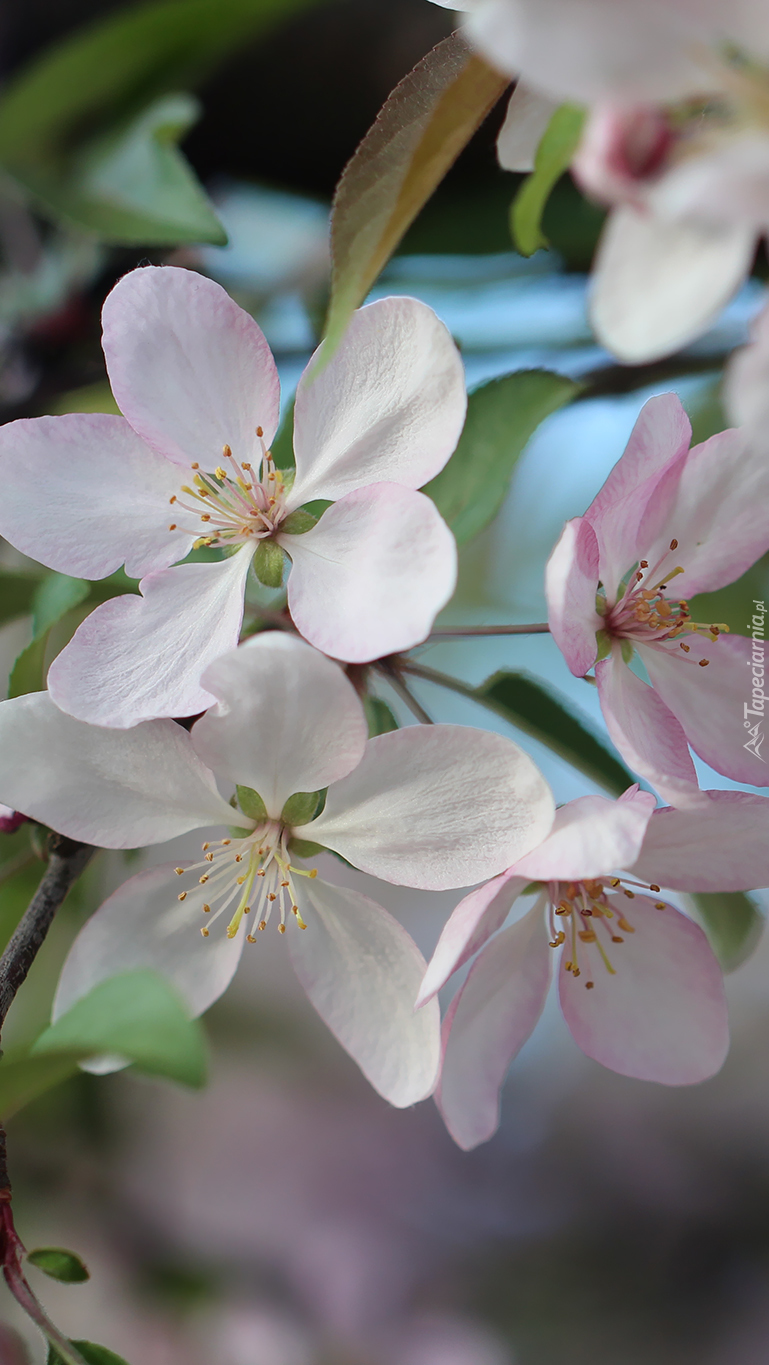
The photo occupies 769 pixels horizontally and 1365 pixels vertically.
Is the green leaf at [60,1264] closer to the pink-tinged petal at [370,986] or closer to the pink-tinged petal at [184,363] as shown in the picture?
the pink-tinged petal at [370,986]

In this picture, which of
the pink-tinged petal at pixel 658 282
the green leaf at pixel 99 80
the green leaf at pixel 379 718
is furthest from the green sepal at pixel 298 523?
the green leaf at pixel 99 80

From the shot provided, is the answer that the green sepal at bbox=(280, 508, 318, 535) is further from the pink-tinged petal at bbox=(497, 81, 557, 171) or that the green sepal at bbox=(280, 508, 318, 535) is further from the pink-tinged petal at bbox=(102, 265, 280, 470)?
the pink-tinged petal at bbox=(497, 81, 557, 171)

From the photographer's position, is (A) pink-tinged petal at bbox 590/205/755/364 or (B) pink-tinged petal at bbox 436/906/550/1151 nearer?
(A) pink-tinged petal at bbox 590/205/755/364

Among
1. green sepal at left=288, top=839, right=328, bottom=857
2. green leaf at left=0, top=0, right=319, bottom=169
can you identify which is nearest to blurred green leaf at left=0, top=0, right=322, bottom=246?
green leaf at left=0, top=0, right=319, bottom=169

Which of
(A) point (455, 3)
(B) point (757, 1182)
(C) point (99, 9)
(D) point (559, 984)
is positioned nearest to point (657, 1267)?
(B) point (757, 1182)

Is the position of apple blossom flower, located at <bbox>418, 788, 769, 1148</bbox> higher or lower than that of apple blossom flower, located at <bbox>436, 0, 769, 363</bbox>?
lower

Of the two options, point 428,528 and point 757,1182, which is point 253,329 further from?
point 757,1182

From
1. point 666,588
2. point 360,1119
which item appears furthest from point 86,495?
point 360,1119
